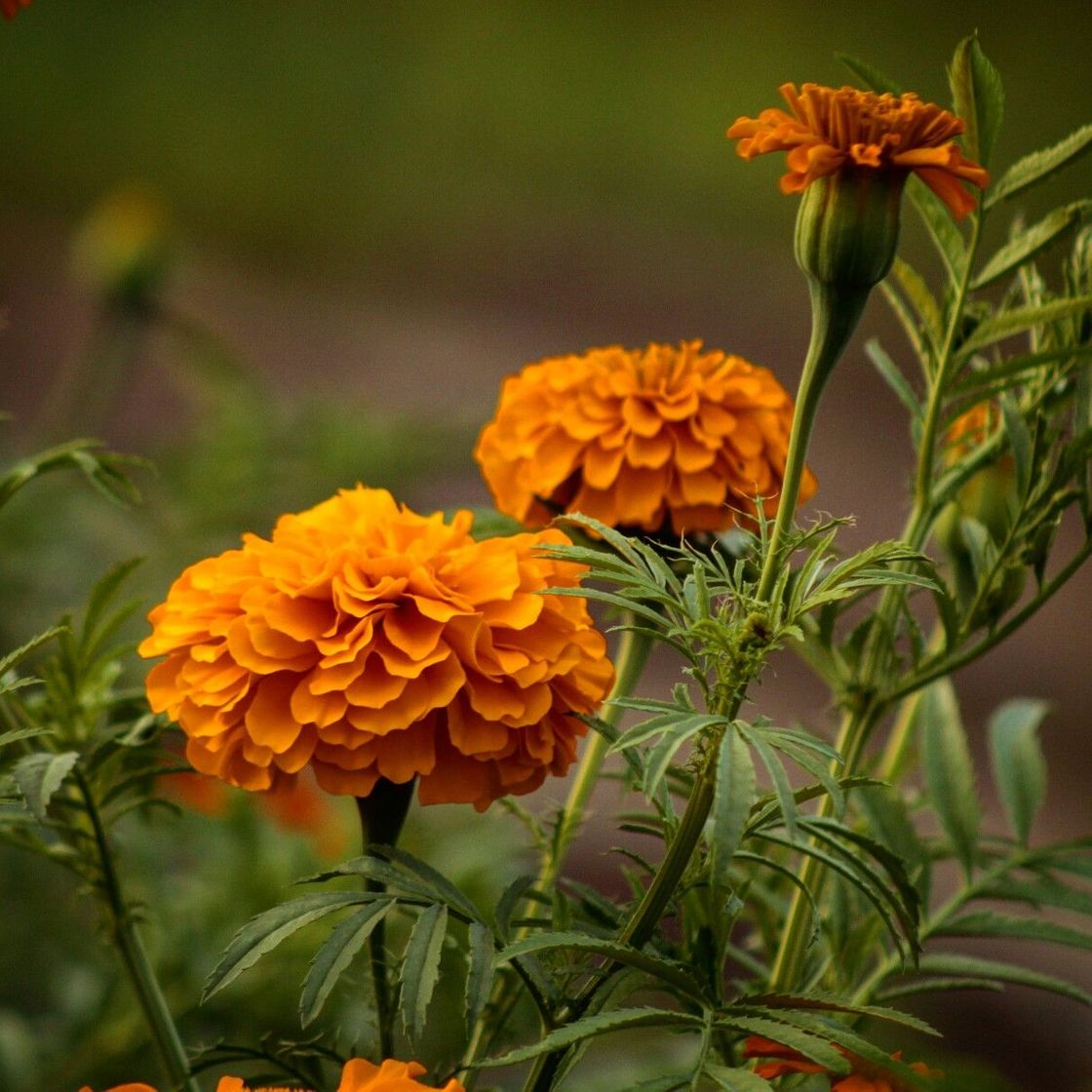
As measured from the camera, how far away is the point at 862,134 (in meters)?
0.30

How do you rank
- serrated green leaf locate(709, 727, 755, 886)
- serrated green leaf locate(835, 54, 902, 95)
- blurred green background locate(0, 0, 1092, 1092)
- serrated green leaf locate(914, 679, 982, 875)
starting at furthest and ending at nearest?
1. blurred green background locate(0, 0, 1092, 1092)
2. serrated green leaf locate(914, 679, 982, 875)
3. serrated green leaf locate(835, 54, 902, 95)
4. serrated green leaf locate(709, 727, 755, 886)

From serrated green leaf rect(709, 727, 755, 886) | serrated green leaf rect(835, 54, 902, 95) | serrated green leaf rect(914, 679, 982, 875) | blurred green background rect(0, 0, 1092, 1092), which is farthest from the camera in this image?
blurred green background rect(0, 0, 1092, 1092)

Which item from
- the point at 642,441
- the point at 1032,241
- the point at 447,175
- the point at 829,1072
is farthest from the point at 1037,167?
the point at 447,175

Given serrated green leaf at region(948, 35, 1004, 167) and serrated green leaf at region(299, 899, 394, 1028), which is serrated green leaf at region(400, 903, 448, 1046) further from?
serrated green leaf at region(948, 35, 1004, 167)

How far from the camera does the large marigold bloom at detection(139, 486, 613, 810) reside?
1.00 feet

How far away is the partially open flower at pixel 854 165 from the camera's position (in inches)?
11.6

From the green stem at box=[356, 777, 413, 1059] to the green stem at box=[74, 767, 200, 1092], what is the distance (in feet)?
0.16

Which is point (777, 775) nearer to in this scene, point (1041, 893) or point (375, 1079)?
point (375, 1079)

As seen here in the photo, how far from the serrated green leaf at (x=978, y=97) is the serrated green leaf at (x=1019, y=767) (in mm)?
217

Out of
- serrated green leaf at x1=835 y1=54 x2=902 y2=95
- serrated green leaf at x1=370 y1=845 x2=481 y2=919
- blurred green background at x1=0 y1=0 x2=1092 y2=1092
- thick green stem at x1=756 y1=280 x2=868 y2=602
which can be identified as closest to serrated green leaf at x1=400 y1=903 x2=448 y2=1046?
serrated green leaf at x1=370 y1=845 x2=481 y2=919

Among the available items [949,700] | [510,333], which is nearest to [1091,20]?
[510,333]

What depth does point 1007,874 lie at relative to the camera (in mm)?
444

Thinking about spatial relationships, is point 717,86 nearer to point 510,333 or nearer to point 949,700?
point 510,333

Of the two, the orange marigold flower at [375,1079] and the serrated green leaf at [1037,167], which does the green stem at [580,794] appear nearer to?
the orange marigold flower at [375,1079]
